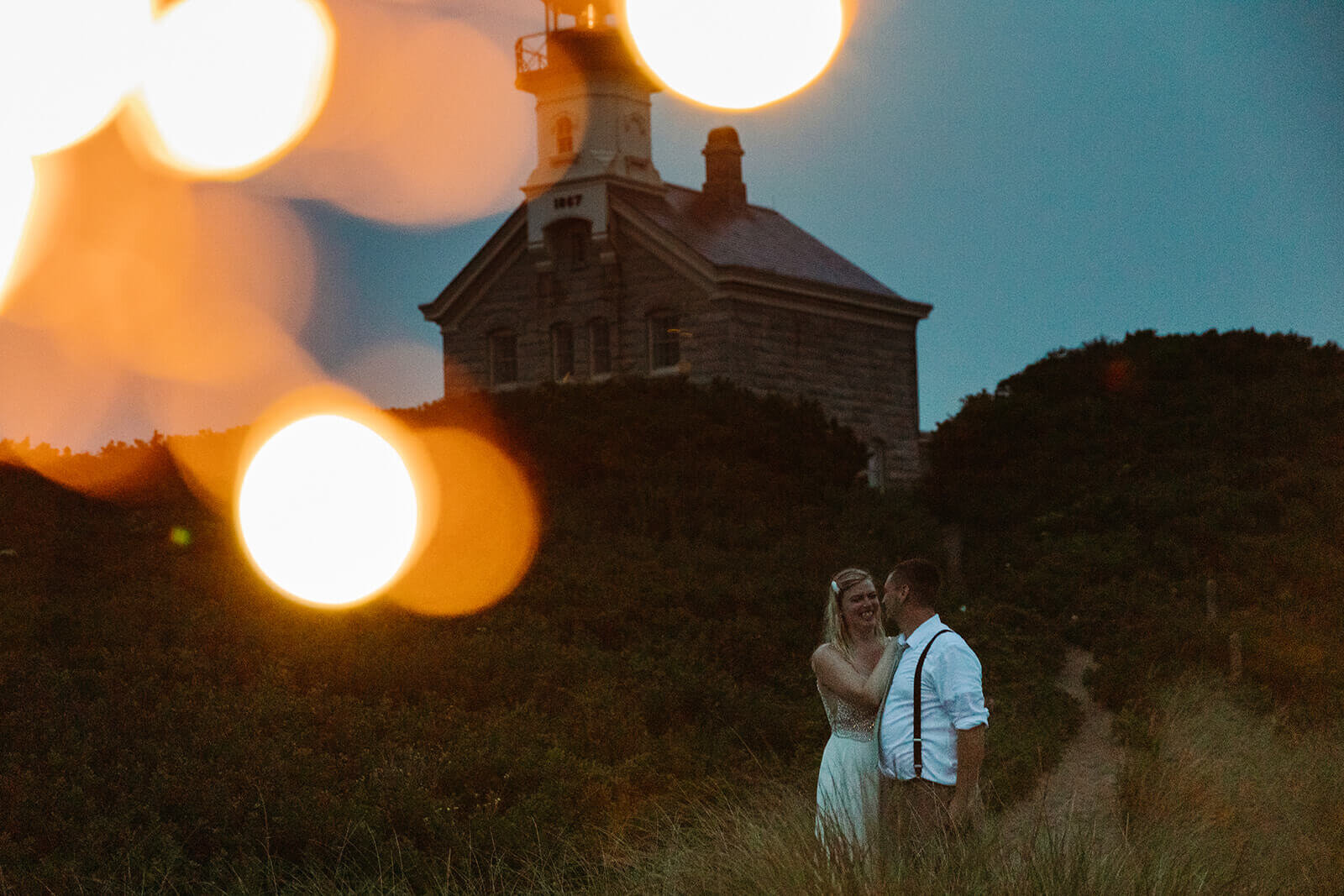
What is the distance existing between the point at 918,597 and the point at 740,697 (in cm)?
792

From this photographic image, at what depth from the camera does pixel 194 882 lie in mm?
8742

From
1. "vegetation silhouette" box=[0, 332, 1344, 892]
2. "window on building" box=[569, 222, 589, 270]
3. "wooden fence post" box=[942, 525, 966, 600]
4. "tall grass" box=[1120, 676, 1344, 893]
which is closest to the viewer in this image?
"tall grass" box=[1120, 676, 1344, 893]

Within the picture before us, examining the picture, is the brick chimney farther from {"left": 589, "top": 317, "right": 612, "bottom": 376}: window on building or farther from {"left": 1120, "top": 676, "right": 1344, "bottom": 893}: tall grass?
{"left": 1120, "top": 676, "right": 1344, "bottom": 893}: tall grass

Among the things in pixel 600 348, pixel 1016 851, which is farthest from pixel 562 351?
pixel 1016 851

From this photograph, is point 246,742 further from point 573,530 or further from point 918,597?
point 573,530

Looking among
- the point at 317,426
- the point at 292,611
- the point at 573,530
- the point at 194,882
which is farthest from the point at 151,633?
the point at 317,426

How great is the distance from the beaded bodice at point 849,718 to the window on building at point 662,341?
25.8 meters

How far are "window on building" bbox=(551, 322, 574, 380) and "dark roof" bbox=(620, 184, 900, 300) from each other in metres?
3.53

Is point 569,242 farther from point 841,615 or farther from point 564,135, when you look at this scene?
point 841,615

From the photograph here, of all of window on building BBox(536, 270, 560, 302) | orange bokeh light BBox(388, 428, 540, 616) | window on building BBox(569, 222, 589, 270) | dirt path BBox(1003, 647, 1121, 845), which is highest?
window on building BBox(569, 222, 589, 270)

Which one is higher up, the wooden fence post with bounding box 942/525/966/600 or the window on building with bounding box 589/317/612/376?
the window on building with bounding box 589/317/612/376

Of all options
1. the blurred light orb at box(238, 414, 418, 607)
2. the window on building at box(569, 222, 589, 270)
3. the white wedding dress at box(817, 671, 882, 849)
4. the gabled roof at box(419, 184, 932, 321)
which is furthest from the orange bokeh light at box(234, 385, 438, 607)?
the window on building at box(569, 222, 589, 270)

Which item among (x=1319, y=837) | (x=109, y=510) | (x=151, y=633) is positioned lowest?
(x=1319, y=837)

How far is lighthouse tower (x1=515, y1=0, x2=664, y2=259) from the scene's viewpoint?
3469 cm
